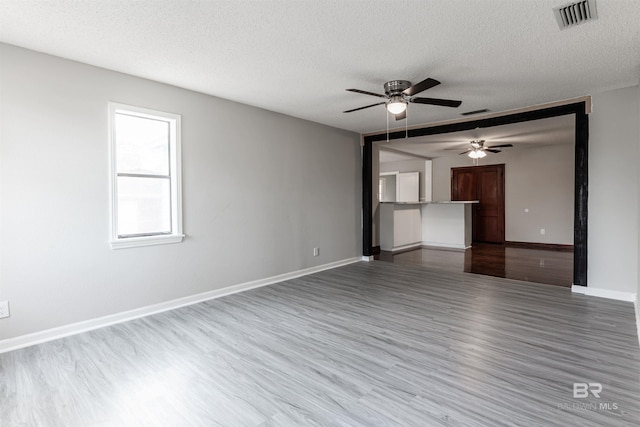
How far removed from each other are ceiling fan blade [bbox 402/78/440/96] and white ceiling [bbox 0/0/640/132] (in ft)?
0.61

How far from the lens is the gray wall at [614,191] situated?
376 cm

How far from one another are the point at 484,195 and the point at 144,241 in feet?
26.9

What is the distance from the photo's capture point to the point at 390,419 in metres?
1.80

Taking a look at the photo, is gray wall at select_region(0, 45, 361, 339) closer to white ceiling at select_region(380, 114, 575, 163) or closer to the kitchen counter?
the kitchen counter

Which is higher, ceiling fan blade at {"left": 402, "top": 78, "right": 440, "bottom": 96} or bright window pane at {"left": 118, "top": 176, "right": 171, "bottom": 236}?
ceiling fan blade at {"left": 402, "top": 78, "right": 440, "bottom": 96}

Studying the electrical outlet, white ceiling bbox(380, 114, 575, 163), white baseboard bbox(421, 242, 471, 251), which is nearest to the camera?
the electrical outlet

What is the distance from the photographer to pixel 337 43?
2.70 meters

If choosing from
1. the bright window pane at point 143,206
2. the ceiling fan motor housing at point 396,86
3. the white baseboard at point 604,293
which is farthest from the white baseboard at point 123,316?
the white baseboard at point 604,293

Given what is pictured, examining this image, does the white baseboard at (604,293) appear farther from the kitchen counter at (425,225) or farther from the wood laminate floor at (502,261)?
the kitchen counter at (425,225)

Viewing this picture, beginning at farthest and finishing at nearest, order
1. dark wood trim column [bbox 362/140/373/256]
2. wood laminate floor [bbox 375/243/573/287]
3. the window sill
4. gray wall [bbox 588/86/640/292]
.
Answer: dark wood trim column [bbox 362/140/373/256] < wood laminate floor [bbox 375/243/573/287] < gray wall [bbox 588/86/640/292] < the window sill

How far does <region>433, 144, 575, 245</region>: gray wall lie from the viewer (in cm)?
749

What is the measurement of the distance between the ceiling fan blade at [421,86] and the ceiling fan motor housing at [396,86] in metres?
0.08

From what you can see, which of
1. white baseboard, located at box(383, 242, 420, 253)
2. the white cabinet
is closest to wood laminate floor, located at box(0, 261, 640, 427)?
white baseboard, located at box(383, 242, 420, 253)

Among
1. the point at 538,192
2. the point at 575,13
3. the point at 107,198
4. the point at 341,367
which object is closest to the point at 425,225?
the point at 538,192
